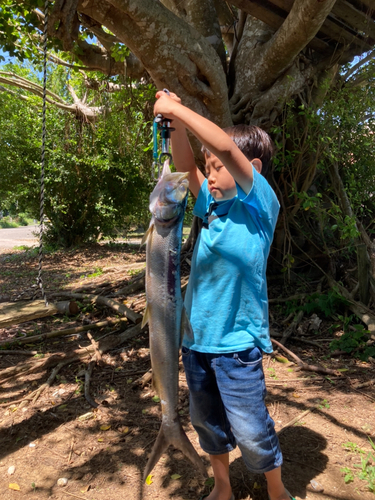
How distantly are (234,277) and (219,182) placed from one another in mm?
508

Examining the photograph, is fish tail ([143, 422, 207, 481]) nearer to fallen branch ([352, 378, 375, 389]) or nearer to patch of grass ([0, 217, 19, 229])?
fallen branch ([352, 378, 375, 389])

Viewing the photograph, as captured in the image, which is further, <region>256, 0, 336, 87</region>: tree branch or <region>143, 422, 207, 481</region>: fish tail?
<region>256, 0, 336, 87</region>: tree branch

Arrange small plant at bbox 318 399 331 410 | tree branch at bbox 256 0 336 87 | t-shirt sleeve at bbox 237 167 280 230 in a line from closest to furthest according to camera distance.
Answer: t-shirt sleeve at bbox 237 167 280 230
small plant at bbox 318 399 331 410
tree branch at bbox 256 0 336 87

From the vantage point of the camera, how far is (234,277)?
1.96m

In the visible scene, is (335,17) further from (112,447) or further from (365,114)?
(112,447)

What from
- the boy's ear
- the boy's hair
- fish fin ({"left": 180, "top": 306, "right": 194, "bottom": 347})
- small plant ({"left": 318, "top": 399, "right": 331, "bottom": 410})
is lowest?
small plant ({"left": 318, "top": 399, "right": 331, "bottom": 410})

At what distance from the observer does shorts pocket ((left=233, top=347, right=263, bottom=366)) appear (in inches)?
75.5

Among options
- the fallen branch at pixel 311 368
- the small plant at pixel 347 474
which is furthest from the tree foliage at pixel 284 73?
the small plant at pixel 347 474

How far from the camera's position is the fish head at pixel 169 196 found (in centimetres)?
178

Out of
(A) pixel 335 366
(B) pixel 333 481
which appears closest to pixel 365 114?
(A) pixel 335 366

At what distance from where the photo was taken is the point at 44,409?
11.7 feet

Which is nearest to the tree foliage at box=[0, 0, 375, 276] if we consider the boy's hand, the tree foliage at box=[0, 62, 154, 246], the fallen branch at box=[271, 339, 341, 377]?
the fallen branch at box=[271, 339, 341, 377]

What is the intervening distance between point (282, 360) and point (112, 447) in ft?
7.58

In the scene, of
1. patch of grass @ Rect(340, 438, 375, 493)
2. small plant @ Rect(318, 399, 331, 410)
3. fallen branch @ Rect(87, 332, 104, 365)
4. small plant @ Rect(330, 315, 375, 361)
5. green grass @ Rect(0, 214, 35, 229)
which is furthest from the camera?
green grass @ Rect(0, 214, 35, 229)
